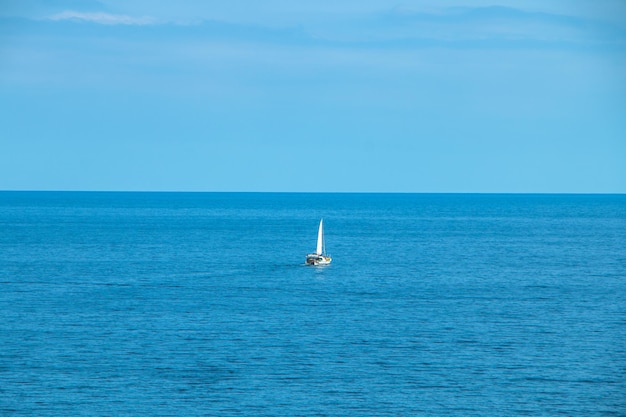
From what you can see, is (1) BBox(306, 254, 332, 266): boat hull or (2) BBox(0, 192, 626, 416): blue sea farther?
(1) BBox(306, 254, 332, 266): boat hull

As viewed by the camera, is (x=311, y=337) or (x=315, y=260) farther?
(x=315, y=260)

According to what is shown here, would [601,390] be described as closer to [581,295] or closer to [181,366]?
[181,366]

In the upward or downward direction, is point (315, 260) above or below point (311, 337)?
above

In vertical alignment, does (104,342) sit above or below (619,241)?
below

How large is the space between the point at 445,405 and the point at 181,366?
19064 millimetres

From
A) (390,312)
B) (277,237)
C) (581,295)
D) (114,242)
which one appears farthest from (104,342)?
(277,237)

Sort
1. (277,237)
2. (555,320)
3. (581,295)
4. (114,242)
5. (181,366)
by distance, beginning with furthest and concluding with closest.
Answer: (277,237) < (114,242) < (581,295) < (555,320) < (181,366)

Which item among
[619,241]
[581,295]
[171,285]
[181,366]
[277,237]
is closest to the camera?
[181,366]

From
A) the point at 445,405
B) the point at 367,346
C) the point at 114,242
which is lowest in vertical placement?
the point at 445,405

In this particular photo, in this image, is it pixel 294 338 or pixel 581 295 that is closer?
pixel 294 338

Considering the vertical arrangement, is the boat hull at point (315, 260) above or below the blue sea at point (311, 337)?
above

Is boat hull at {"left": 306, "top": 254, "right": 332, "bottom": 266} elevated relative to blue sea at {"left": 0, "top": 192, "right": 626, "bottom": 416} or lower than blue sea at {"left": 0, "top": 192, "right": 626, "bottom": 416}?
elevated

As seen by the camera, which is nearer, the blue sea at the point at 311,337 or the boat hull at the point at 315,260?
the blue sea at the point at 311,337

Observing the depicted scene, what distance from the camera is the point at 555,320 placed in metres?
79.4
